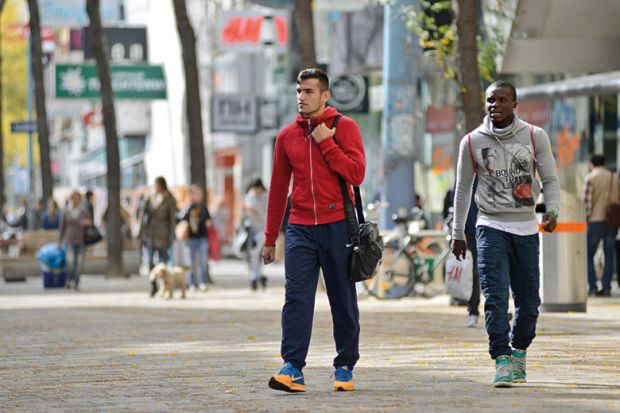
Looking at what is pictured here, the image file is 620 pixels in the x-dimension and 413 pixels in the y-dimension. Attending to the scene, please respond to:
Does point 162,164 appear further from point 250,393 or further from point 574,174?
point 250,393

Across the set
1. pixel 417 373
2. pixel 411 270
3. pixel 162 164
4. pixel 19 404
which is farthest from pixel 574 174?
pixel 162 164

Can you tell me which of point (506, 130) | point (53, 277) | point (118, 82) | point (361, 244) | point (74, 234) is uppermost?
point (118, 82)

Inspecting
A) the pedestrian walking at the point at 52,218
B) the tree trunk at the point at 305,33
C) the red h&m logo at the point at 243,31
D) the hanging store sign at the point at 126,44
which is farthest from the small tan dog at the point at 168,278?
the hanging store sign at the point at 126,44

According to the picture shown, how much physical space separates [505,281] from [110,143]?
25.1m

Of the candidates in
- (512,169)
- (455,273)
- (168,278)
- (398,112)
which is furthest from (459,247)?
(168,278)

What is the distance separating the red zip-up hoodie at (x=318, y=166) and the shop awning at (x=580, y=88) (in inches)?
546

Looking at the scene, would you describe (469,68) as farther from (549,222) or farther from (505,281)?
(549,222)

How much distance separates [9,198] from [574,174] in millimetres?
102356

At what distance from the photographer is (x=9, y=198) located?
129 m

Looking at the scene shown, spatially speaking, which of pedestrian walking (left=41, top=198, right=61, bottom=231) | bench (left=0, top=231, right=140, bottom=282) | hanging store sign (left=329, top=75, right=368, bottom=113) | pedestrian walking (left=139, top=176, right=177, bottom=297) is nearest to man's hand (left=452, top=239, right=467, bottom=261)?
pedestrian walking (left=139, top=176, right=177, bottom=297)

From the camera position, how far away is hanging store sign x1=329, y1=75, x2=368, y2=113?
29.4 m

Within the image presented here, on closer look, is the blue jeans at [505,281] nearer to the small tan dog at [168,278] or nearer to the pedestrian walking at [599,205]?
the pedestrian walking at [599,205]

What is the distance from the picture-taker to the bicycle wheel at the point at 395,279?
23844 millimetres

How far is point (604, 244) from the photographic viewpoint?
79.8 feet
